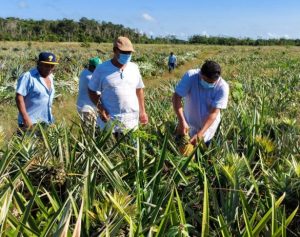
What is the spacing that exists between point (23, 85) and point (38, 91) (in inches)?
7.4

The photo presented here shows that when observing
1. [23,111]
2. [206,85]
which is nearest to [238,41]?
[206,85]

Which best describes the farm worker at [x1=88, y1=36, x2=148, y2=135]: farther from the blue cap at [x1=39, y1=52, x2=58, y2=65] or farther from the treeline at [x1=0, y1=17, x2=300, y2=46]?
the treeline at [x1=0, y1=17, x2=300, y2=46]

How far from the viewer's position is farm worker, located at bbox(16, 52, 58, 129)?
4.90m

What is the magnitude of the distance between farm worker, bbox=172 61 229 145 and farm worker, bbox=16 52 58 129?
4.59 feet

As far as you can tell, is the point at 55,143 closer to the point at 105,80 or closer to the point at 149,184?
the point at 105,80

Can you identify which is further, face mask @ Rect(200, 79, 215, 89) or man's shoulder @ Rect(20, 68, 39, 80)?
man's shoulder @ Rect(20, 68, 39, 80)

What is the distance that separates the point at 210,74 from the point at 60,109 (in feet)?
26.0

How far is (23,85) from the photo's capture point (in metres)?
4.89

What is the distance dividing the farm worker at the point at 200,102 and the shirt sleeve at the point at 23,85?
1.56m

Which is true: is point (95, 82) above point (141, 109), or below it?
above

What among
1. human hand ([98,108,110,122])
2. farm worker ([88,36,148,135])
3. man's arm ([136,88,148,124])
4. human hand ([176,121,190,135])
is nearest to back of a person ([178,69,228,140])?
human hand ([176,121,190,135])

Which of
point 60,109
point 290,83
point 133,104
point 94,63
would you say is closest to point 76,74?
point 60,109

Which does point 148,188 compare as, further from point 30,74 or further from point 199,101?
point 30,74

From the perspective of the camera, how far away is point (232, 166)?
10.0ft
